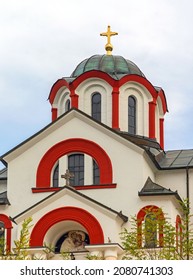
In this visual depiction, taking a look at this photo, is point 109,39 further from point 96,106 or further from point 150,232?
point 150,232

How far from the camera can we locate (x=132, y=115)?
36312 mm

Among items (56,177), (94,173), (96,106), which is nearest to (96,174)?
(94,173)

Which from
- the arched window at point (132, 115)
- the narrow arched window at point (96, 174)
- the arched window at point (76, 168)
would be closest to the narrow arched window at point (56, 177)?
the arched window at point (76, 168)

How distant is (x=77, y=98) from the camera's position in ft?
119

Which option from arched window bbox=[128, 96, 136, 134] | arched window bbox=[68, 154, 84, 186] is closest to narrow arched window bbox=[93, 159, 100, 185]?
arched window bbox=[68, 154, 84, 186]

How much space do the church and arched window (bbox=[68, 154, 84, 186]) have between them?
4 centimetres

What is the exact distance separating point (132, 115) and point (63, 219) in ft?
25.6

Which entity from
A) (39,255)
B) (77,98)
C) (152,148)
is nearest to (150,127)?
(152,148)

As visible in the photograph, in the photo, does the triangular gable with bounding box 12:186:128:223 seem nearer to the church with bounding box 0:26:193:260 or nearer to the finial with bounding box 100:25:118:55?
the church with bounding box 0:26:193:260

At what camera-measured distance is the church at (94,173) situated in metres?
30.3

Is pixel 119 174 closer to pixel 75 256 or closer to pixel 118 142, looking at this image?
pixel 118 142

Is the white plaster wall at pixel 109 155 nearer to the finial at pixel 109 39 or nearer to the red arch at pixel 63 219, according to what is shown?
the red arch at pixel 63 219
